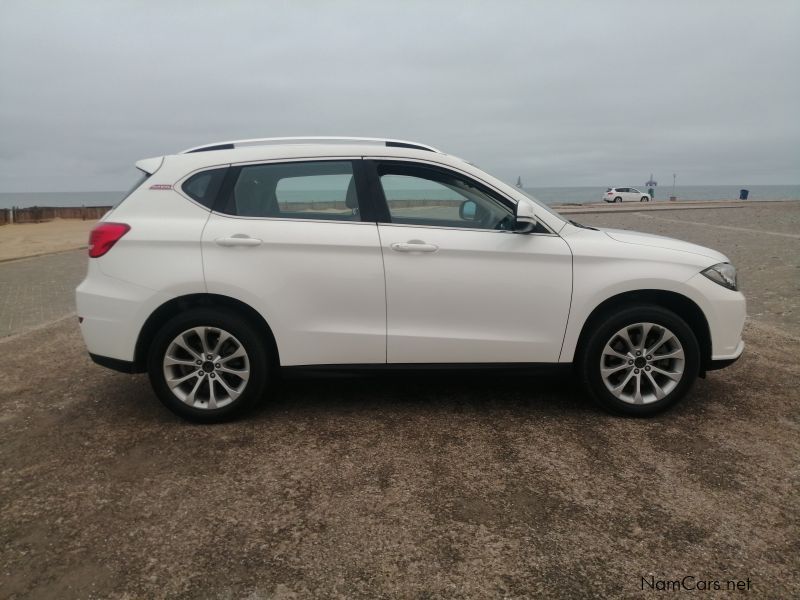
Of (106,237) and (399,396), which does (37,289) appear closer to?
(106,237)

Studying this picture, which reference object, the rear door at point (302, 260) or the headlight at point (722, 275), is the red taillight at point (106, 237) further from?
the headlight at point (722, 275)

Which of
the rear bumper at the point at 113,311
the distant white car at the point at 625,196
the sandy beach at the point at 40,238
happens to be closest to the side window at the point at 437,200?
the rear bumper at the point at 113,311

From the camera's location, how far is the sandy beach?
15.7 metres

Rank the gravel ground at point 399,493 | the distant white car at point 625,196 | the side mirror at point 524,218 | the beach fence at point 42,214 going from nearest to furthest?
the gravel ground at point 399,493, the side mirror at point 524,218, the beach fence at point 42,214, the distant white car at point 625,196

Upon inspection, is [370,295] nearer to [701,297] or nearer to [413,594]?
[413,594]

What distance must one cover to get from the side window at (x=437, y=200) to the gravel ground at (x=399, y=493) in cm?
108

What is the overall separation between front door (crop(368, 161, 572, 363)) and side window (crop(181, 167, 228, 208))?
1042mm

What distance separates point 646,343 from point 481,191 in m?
1.49

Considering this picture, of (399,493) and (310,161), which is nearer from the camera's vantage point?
(399,493)

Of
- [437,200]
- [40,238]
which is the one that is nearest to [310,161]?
[437,200]

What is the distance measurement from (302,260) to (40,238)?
20.4m

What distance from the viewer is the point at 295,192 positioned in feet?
12.4

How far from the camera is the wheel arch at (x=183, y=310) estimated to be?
362 cm

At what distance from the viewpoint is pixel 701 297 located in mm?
3736
